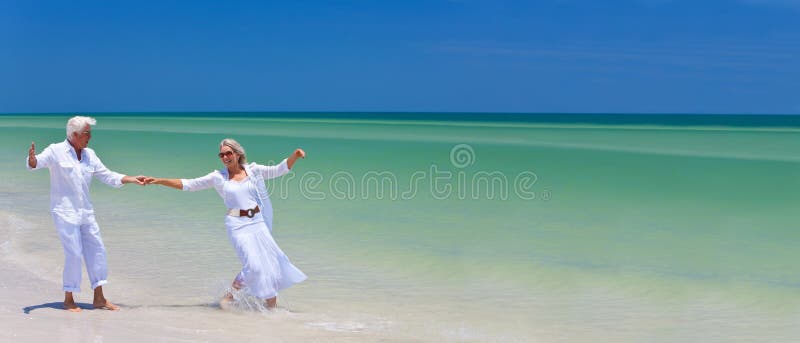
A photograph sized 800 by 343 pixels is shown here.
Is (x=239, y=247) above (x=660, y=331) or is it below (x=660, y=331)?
above

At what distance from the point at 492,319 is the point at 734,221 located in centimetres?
738

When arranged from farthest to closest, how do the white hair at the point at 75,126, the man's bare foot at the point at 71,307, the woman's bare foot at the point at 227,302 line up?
the woman's bare foot at the point at 227,302 < the man's bare foot at the point at 71,307 < the white hair at the point at 75,126

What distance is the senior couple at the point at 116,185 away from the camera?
19.7 feet

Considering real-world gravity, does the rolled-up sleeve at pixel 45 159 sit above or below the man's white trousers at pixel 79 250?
above

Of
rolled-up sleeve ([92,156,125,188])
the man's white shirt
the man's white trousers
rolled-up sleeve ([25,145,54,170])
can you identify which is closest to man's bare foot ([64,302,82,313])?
the man's white trousers

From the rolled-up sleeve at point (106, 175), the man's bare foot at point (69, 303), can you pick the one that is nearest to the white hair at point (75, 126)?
the rolled-up sleeve at point (106, 175)

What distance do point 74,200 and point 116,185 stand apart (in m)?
0.36

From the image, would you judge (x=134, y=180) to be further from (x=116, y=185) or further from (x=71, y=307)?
(x=71, y=307)

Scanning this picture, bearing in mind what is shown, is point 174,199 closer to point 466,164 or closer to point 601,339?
point 601,339

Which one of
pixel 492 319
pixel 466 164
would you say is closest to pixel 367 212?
pixel 492 319

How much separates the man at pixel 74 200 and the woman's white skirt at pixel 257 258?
0.99 m

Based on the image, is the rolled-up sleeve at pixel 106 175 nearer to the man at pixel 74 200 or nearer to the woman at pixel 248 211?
the man at pixel 74 200

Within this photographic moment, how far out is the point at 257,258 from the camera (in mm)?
6449

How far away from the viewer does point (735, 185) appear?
18594 millimetres
